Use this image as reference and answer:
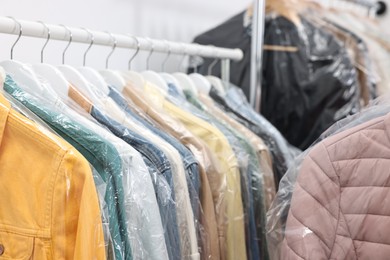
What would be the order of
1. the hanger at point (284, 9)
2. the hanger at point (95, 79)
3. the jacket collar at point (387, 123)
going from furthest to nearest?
the hanger at point (284, 9) < the hanger at point (95, 79) < the jacket collar at point (387, 123)

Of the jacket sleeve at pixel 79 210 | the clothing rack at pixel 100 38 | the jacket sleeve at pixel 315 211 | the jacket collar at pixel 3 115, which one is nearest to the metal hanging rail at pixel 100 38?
the clothing rack at pixel 100 38

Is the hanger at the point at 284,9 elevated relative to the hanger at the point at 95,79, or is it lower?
elevated

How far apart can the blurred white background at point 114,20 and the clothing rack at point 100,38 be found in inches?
12.0

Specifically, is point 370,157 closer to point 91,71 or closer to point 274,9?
point 91,71

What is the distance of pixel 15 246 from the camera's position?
28.8 inches

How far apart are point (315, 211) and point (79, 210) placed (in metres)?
0.38

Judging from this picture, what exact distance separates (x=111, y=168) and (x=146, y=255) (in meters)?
0.14

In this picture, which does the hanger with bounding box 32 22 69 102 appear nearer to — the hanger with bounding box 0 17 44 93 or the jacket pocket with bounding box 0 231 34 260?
the hanger with bounding box 0 17 44 93

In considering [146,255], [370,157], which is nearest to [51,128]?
[146,255]

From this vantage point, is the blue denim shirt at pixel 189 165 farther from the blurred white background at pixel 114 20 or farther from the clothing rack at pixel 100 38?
the blurred white background at pixel 114 20

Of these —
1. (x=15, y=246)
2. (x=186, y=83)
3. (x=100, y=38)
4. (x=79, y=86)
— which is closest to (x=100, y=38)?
(x=100, y=38)

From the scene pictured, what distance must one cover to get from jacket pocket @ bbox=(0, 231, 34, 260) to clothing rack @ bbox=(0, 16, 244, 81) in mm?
326

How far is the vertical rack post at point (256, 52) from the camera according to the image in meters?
1.43

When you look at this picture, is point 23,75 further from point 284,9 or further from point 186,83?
point 284,9
